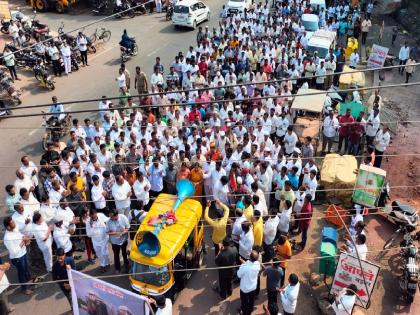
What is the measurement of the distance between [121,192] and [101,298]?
3509mm

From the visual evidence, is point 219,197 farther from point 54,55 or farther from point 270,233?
point 54,55

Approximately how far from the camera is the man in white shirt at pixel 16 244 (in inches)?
351

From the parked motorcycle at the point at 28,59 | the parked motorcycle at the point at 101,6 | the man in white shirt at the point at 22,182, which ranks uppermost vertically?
the parked motorcycle at the point at 101,6

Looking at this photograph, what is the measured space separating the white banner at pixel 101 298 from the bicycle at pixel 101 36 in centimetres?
1698

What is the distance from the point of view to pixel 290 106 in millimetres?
14211

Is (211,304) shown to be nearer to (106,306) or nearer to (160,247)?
(160,247)

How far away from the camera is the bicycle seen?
73.8 feet

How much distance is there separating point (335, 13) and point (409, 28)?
4.51 metres

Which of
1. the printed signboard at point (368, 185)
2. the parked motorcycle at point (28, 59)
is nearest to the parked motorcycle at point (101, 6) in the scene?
the parked motorcycle at point (28, 59)

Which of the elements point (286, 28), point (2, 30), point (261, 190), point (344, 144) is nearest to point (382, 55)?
point (286, 28)

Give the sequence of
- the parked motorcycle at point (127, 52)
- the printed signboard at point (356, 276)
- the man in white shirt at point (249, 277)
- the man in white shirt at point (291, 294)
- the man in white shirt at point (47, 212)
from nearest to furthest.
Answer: the man in white shirt at point (291, 294), the man in white shirt at point (249, 277), the printed signboard at point (356, 276), the man in white shirt at point (47, 212), the parked motorcycle at point (127, 52)

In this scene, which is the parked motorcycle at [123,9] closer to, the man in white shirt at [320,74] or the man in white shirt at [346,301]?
the man in white shirt at [320,74]

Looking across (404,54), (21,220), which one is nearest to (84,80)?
(21,220)

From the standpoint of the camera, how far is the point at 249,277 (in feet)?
26.9
